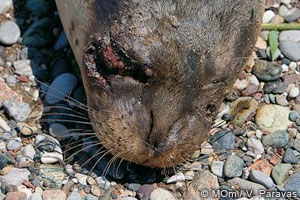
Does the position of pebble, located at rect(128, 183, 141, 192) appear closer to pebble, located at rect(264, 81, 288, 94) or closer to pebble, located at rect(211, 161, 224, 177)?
pebble, located at rect(211, 161, 224, 177)

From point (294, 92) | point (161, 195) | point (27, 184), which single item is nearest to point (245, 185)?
point (161, 195)

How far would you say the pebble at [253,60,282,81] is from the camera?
16.9 feet

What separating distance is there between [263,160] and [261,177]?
17 centimetres

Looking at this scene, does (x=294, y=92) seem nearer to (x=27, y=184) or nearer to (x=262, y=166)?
(x=262, y=166)

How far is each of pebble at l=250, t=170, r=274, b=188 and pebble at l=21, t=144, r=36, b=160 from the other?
129 cm

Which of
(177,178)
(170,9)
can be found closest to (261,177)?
(177,178)

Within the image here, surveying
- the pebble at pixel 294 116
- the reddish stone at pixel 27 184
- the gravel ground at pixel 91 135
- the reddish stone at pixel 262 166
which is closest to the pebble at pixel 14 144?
the gravel ground at pixel 91 135

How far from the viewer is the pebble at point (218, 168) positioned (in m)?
4.61

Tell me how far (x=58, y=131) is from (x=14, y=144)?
269mm

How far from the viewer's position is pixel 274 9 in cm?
561

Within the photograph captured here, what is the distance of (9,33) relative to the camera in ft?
16.9

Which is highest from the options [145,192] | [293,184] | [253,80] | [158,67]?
[158,67]

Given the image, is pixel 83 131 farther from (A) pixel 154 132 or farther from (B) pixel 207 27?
(B) pixel 207 27

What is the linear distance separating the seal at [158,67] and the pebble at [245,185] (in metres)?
0.46
